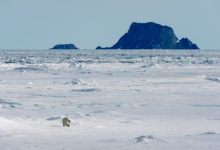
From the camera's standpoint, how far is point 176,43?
535ft

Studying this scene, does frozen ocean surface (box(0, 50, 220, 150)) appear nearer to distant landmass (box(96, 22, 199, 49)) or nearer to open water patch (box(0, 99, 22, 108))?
open water patch (box(0, 99, 22, 108))

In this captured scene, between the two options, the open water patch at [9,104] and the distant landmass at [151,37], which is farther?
the distant landmass at [151,37]

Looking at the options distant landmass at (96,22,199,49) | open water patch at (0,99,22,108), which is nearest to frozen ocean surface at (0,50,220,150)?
open water patch at (0,99,22,108)

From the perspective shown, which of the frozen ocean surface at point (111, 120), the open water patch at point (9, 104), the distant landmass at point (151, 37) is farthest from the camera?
the distant landmass at point (151, 37)

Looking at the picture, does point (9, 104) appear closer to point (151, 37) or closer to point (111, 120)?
point (111, 120)

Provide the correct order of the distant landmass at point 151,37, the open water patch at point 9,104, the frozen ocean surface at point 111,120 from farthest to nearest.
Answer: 1. the distant landmass at point 151,37
2. the open water patch at point 9,104
3. the frozen ocean surface at point 111,120

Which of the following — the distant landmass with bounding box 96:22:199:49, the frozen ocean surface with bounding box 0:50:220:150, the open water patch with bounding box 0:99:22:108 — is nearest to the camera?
the frozen ocean surface with bounding box 0:50:220:150

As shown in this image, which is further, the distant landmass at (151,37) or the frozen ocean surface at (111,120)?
the distant landmass at (151,37)

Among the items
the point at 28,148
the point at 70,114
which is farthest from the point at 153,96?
the point at 28,148

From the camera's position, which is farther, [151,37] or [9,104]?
[151,37]

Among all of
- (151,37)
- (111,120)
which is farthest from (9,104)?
(151,37)

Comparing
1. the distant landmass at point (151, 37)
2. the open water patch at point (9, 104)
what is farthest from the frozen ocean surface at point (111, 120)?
the distant landmass at point (151, 37)

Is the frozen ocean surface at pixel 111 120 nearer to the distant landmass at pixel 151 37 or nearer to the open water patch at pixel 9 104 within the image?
the open water patch at pixel 9 104

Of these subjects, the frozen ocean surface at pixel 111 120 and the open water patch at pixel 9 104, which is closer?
the frozen ocean surface at pixel 111 120
